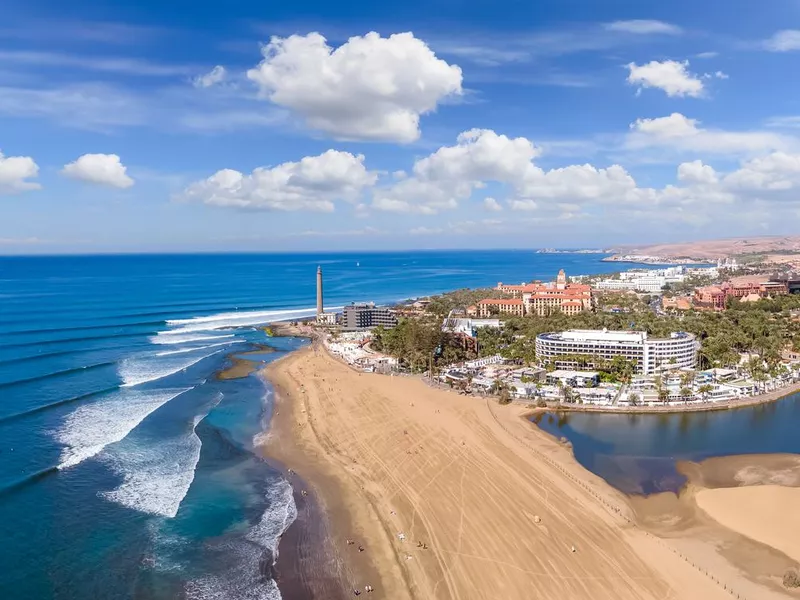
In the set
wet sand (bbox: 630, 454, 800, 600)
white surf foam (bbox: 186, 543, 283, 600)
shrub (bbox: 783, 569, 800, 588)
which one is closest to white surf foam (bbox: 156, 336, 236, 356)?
white surf foam (bbox: 186, 543, 283, 600)

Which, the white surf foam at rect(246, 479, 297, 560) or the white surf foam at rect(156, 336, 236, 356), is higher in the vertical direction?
the white surf foam at rect(156, 336, 236, 356)

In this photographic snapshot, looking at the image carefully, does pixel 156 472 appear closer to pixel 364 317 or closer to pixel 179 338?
pixel 179 338

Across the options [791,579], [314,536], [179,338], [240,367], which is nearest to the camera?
[791,579]

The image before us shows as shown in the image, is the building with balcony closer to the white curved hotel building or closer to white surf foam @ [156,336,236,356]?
white surf foam @ [156,336,236,356]

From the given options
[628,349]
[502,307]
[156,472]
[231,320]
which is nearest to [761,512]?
[628,349]

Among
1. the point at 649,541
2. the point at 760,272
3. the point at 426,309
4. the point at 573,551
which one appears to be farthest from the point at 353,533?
the point at 760,272

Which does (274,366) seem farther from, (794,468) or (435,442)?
(794,468)
